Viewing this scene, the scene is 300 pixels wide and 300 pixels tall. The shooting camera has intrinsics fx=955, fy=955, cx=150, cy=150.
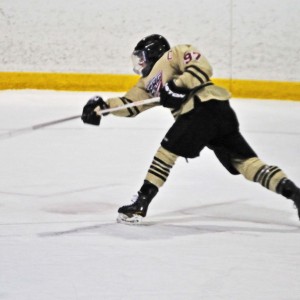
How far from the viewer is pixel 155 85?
3.30 metres

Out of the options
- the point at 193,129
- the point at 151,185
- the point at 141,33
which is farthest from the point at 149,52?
the point at 141,33

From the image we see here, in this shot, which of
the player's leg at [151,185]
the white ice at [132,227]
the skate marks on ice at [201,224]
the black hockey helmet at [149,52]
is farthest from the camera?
the black hockey helmet at [149,52]

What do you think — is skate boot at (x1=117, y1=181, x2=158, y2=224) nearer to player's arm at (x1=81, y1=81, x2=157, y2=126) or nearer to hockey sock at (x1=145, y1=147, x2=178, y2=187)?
hockey sock at (x1=145, y1=147, x2=178, y2=187)

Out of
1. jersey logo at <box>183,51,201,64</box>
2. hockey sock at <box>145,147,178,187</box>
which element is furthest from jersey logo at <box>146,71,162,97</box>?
hockey sock at <box>145,147,178,187</box>

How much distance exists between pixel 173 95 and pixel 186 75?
0.08 meters

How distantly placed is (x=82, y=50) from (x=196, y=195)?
2.81 m

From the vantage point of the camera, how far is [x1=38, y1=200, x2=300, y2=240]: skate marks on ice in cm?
308

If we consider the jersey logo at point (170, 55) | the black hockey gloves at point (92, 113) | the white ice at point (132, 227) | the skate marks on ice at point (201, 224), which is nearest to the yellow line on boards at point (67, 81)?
the white ice at point (132, 227)

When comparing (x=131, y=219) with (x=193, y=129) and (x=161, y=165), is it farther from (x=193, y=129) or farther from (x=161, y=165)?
(x=193, y=129)

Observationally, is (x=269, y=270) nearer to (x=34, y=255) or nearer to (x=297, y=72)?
(x=34, y=255)

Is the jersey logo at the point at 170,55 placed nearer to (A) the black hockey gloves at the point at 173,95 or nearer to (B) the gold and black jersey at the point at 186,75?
(B) the gold and black jersey at the point at 186,75

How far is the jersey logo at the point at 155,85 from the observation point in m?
3.28

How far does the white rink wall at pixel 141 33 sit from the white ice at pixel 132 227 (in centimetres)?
78

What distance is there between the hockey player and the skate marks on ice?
9cm
